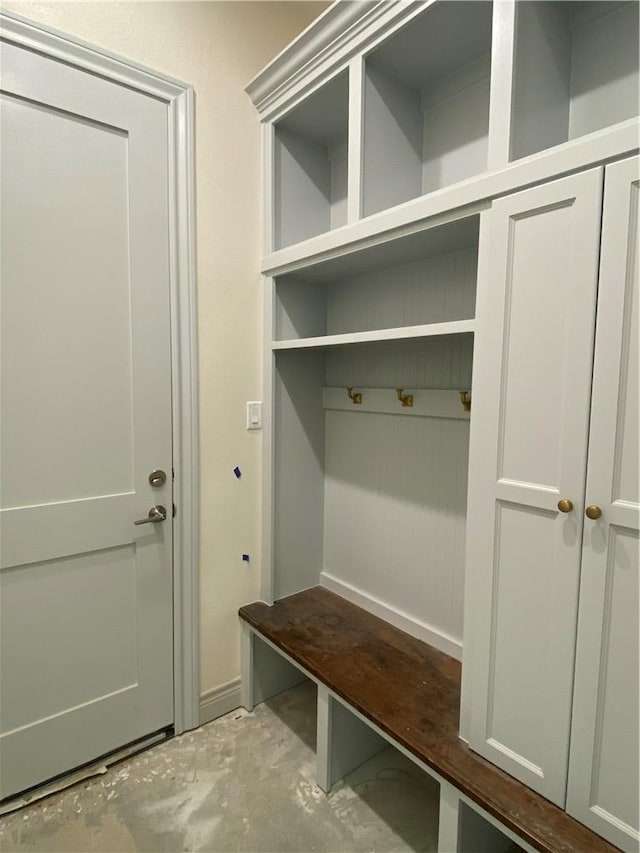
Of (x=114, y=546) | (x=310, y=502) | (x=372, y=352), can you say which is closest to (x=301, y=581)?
(x=310, y=502)

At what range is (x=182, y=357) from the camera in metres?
1.70

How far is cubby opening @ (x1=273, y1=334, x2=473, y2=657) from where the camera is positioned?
1.63 m

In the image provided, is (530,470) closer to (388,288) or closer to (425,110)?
(388,288)

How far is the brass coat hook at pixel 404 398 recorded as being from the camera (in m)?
1.72

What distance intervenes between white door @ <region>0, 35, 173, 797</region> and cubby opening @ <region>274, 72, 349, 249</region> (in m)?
0.49

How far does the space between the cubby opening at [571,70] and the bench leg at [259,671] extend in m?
1.95

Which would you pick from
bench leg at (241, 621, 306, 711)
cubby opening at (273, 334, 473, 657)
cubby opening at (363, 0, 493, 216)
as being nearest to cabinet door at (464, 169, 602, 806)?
cubby opening at (273, 334, 473, 657)

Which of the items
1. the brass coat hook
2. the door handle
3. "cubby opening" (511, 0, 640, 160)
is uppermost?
"cubby opening" (511, 0, 640, 160)

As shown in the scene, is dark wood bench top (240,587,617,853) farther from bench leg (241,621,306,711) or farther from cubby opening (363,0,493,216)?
cubby opening (363,0,493,216)

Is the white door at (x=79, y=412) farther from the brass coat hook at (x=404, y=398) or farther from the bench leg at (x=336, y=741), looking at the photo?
the brass coat hook at (x=404, y=398)

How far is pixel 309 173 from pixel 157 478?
1.44 metres

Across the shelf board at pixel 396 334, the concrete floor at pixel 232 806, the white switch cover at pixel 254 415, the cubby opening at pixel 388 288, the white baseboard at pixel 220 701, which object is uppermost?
the cubby opening at pixel 388 288

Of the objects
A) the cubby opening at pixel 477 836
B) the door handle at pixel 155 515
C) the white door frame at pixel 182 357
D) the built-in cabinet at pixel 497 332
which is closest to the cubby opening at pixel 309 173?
the built-in cabinet at pixel 497 332

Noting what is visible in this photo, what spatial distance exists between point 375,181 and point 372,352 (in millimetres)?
634
